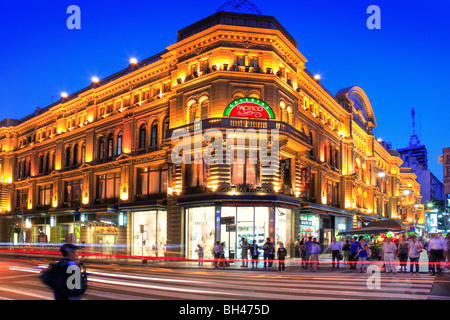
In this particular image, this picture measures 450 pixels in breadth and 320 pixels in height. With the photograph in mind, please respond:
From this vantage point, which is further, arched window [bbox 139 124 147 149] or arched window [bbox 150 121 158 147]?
arched window [bbox 139 124 147 149]

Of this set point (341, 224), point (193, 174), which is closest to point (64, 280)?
point (193, 174)

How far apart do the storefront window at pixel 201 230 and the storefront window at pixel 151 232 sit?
333cm

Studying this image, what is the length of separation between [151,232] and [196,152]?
32.5 ft

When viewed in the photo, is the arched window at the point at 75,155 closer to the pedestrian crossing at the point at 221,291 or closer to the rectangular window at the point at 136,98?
the rectangular window at the point at 136,98

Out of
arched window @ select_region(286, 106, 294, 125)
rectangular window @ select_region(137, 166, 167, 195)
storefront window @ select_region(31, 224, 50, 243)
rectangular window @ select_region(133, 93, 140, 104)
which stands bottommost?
storefront window @ select_region(31, 224, 50, 243)

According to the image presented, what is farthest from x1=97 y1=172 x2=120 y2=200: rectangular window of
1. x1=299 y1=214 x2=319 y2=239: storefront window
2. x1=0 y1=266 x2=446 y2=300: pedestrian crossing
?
x1=0 y1=266 x2=446 y2=300: pedestrian crossing

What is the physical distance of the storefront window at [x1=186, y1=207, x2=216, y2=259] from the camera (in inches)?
1277

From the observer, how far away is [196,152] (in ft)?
111

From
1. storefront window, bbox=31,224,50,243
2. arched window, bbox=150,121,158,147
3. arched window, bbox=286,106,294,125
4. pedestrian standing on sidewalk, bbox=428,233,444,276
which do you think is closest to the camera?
pedestrian standing on sidewalk, bbox=428,233,444,276

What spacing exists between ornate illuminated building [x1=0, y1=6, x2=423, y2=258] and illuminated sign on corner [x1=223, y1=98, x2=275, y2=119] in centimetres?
17

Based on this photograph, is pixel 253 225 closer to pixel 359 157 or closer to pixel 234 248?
pixel 234 248

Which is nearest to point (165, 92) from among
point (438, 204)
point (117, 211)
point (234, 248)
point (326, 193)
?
point (117, 211)

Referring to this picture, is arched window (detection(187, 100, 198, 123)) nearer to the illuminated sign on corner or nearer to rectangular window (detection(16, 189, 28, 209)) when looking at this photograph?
the illuminated sign on corner

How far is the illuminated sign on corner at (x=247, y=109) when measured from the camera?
31.7 metres
